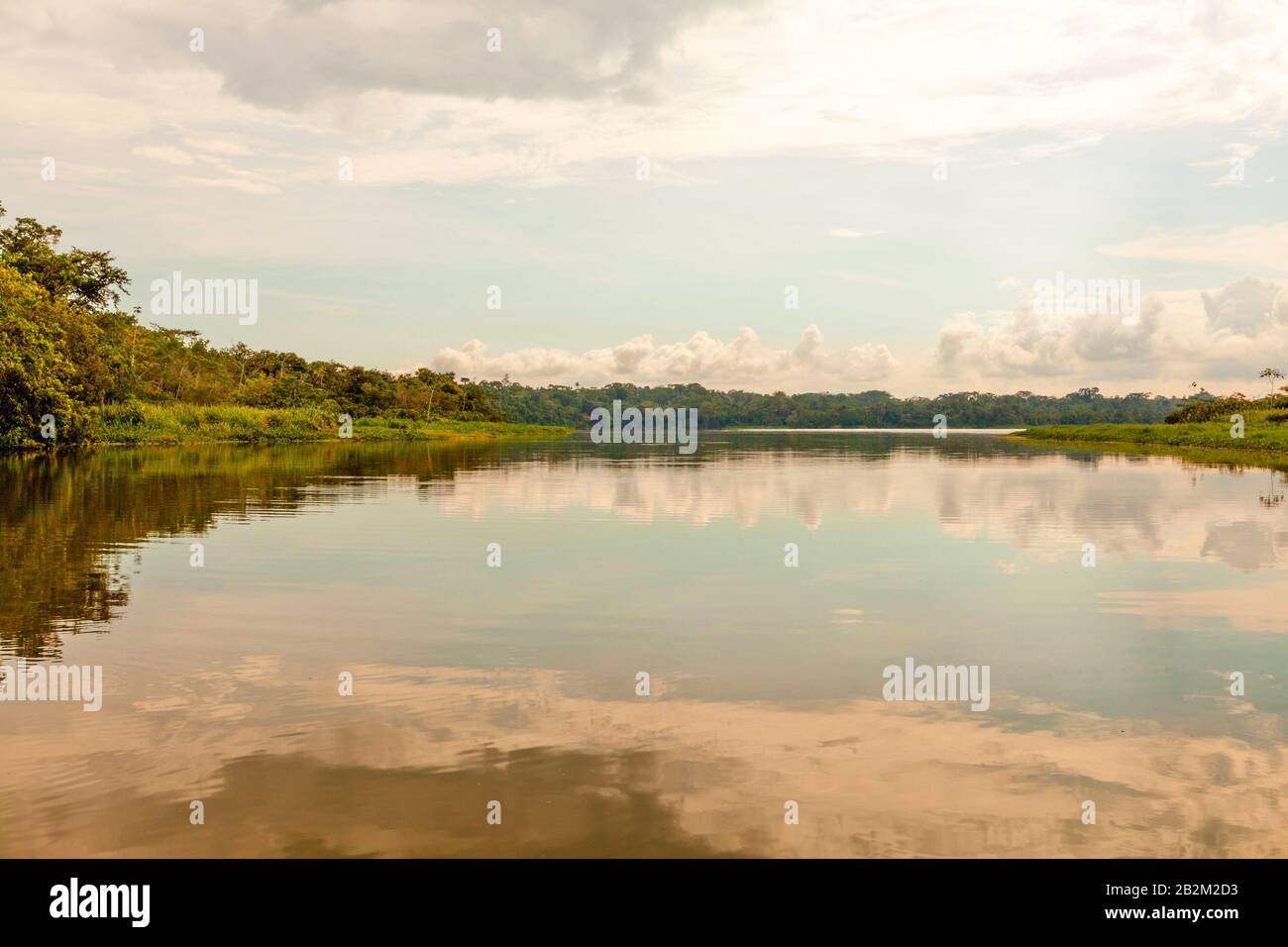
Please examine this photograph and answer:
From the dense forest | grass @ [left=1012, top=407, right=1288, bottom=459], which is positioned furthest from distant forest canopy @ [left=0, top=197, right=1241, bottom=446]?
grass @ [left=1012, top=407, right=1288, bottom=459]

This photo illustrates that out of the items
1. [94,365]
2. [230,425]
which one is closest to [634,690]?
[94,365]

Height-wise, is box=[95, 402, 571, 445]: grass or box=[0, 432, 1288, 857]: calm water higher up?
box=[95, 402, 571, 445]: grass

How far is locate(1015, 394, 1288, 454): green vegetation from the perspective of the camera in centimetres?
6669

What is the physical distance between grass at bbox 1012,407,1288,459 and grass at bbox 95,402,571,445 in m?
68.9

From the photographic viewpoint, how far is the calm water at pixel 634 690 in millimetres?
6305

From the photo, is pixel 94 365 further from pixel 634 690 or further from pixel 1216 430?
pixel 1216 430

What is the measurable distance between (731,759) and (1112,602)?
335 inches

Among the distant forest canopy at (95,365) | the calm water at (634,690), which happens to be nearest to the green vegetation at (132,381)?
the distant forest canopy at (95,365)

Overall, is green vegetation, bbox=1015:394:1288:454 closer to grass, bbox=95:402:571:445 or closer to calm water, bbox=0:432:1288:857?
calm water, bbox=0:432:1288:857

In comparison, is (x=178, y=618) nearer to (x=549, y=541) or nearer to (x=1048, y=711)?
(x=549, y=541)

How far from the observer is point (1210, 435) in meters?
78.2

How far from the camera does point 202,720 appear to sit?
27.4 feet

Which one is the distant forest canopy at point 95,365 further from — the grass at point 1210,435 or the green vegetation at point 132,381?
the grass at point 1210,435

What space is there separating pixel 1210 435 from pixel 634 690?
82112mm
